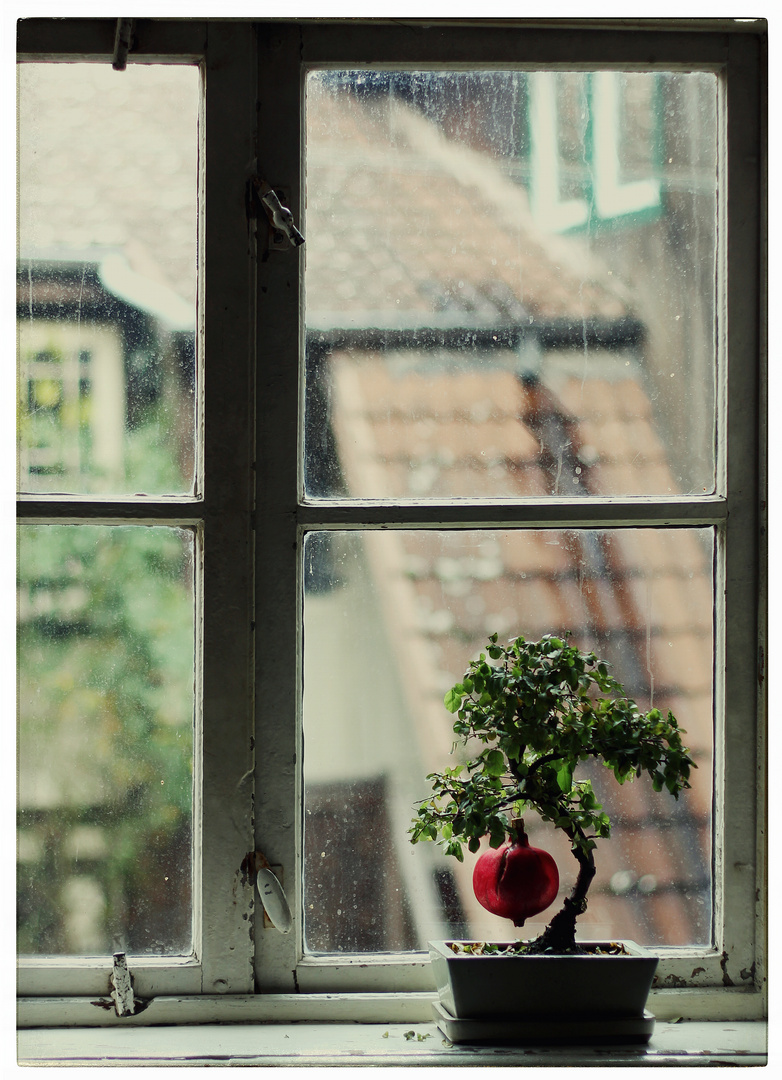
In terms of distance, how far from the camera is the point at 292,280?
123cm

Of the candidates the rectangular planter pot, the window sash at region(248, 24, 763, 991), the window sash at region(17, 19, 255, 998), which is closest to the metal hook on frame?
the window sash at region(17, 19, 255, 998)

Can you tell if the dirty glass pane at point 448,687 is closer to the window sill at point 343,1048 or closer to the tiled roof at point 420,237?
the window sill at point 343,1048

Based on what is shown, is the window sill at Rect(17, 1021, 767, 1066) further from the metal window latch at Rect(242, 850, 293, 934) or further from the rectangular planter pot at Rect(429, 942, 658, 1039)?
the metal window latch at Rect(242, 850, 293, 934)

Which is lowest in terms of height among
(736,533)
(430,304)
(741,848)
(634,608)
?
(741,848)

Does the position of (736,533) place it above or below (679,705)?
above

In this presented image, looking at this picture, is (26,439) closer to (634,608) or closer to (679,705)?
(634,608)

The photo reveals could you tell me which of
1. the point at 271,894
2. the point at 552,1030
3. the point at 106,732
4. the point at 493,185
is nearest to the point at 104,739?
the point at 106,732

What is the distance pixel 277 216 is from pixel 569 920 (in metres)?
0.98

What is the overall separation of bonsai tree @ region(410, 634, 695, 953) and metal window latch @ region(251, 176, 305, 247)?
61cm

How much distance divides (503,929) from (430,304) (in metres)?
0.87

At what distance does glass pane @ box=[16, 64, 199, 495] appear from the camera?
1.23 m

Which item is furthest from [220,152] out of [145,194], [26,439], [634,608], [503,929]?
[503,929]

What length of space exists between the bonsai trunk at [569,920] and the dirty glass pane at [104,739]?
477mm

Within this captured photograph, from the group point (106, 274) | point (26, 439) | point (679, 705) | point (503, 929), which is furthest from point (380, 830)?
point (106, 274)
